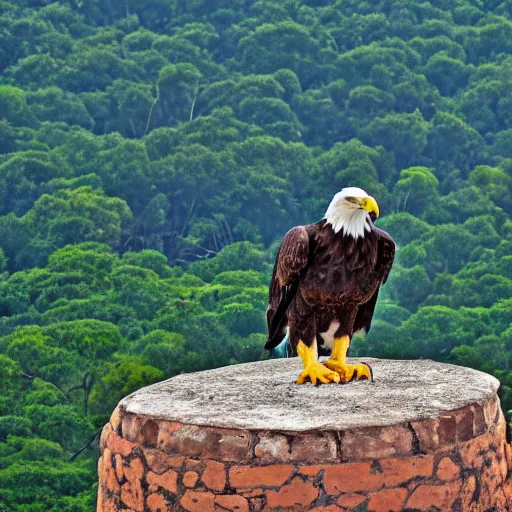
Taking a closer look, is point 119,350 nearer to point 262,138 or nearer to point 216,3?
point 262,138

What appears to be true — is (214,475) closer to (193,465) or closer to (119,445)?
(193,465)

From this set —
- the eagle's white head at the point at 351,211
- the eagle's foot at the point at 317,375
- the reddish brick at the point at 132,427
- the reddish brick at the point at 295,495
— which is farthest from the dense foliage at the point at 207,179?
the reddish brick at the point at 295,495

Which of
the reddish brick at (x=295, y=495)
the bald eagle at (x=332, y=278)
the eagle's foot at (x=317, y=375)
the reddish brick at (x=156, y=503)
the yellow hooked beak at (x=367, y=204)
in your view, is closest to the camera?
the reddish brick at (x=295, y=495)

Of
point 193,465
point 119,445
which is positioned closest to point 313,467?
point 193,465

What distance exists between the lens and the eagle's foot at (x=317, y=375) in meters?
5.77

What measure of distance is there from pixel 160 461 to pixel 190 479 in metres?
0.17

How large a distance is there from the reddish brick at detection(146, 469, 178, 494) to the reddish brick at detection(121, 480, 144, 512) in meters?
0.08

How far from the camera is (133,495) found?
203 inches

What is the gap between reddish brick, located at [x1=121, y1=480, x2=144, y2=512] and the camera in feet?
16.8

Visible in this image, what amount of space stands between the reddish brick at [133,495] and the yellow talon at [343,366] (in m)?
1.26

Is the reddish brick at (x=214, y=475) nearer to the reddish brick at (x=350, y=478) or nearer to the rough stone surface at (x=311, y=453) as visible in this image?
the rough stone surface at (x=311, y=453)

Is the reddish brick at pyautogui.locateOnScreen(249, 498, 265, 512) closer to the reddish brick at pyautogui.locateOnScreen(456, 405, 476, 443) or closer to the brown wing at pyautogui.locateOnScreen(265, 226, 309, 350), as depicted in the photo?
the reddish brick at pyautogui.locateOnScreen(456, 405, 476, 443)

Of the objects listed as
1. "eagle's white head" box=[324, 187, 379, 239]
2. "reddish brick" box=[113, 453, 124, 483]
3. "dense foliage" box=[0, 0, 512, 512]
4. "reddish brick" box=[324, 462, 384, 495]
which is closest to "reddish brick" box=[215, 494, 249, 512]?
"reddish brick" box=[324, 462, 384, 495]

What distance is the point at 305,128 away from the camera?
158 ft
